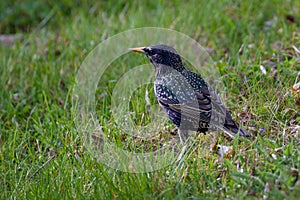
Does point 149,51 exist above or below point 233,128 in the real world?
above

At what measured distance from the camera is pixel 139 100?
5914 mm

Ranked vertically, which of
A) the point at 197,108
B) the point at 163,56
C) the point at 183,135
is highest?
the point at 163,56

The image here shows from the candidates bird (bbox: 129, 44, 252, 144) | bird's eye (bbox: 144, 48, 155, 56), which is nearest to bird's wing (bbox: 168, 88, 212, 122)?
bird (bbox: 129, 44, 252, 144)

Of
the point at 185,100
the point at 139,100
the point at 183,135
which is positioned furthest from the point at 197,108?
the point at 139,100

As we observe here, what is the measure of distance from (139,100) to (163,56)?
70cm

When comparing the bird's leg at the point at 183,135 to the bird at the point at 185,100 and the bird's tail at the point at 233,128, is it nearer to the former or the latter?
the bird at the point at 185,100

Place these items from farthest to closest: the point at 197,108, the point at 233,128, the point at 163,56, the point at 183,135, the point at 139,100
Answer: the point at 139,100, the point at 163,56, the point at 183,135, the point at 197,108, the point at 233,128

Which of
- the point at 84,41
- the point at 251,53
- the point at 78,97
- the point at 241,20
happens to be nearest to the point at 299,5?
the point at 241,20

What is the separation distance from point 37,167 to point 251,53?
9.69 ft

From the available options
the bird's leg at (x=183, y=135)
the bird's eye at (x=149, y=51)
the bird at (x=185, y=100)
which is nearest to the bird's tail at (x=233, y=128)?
the bird at (x=185, y=100)

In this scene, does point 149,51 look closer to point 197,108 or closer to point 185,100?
point 185,100

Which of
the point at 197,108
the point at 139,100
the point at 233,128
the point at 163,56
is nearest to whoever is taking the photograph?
the point at 233,128

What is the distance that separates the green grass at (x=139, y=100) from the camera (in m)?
4.34

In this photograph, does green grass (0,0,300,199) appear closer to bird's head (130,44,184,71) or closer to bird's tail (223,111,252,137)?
bird's tail (223,111,252,137)
